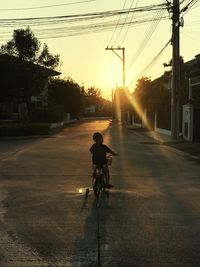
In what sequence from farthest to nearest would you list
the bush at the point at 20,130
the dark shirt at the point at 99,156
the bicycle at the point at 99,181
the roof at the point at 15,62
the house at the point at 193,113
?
1. the roof at the point at 15,62
2. the bush at the point at 20,130
3. the house at the point at 193,113
4. the dark shirt at the point at 99,156
5. the bicycle at the point at 99,181

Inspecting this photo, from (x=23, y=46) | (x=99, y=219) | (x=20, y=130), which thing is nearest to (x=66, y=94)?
(x=23, y=46)

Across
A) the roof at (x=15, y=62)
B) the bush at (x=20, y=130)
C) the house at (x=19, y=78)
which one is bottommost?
the bush at (x=20, y=130)

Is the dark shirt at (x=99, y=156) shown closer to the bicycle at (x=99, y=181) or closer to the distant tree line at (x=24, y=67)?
the bicycle at (x=99, y=181)

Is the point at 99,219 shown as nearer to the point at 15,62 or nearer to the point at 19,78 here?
the point at 19,78

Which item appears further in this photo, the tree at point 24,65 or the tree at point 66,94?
the tree at point 66,94

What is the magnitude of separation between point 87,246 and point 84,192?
15.8 feet

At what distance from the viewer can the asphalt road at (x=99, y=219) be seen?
22.7ft

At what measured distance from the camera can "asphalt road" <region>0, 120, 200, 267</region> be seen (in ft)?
22.7

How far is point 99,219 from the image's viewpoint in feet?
30.2

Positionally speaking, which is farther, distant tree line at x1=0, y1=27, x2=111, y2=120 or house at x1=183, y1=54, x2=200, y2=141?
distant tree line at x1=0, y1=27, x2=111, y2=120

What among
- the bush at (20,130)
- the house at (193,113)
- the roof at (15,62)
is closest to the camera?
the house at (193,113)

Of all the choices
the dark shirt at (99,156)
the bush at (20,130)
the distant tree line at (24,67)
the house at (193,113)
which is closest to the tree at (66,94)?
the distant tree line at (24,67)

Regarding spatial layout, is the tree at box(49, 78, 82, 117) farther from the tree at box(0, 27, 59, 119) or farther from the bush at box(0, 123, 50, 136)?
the bush at box(0, 123, 50, 136)

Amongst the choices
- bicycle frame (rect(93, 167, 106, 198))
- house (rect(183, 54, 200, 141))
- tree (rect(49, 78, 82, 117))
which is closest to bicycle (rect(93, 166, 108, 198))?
bicycle frame (rect(93, 167, 106, 198))
